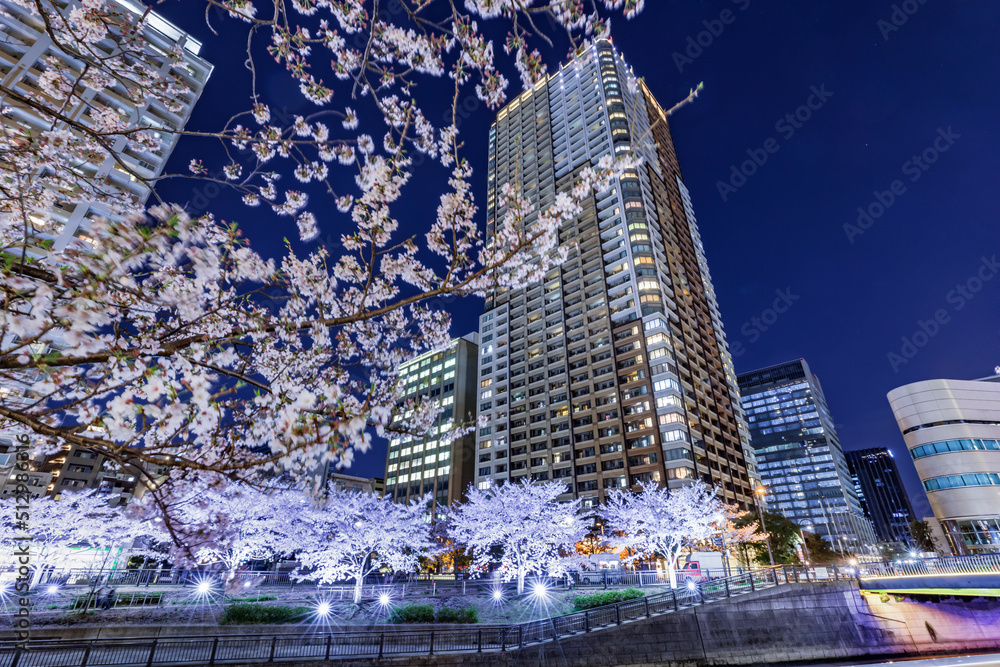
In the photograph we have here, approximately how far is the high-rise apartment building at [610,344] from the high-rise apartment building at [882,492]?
15294cm

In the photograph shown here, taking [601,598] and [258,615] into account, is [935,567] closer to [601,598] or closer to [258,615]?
[601,598]

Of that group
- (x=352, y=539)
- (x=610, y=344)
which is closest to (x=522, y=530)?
(x=352, y=539)

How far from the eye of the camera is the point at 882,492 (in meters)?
174

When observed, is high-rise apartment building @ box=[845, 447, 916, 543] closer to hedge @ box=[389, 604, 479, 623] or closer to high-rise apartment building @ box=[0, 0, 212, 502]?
hedge @ box=[389, 604, 479, 623]

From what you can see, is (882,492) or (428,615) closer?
(428,615)

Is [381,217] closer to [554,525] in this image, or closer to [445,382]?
[554,525]

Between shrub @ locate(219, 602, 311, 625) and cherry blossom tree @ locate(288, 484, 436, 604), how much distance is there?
5024 mm

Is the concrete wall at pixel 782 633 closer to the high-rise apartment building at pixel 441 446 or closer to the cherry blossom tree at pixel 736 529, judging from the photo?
the cherry blossom tree at pixel 736 529

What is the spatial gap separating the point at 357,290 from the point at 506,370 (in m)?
69.4

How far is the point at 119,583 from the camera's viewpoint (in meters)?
27.4

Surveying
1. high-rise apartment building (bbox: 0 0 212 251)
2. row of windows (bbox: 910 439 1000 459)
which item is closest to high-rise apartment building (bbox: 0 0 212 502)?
high-rise apartment building (bbox: 0 0 212 251)

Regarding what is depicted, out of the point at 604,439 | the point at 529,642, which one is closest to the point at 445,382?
the point at 604,439

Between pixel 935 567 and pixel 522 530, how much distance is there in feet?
71.5

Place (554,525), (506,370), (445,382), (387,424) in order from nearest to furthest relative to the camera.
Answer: (387,424) → (554,525) → (506,370) → (445,382)
